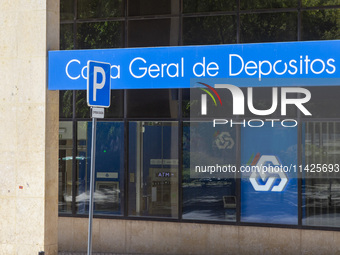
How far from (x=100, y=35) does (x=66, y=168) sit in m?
2.88

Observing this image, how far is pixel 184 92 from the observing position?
1155 cm

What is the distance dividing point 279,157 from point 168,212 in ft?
8.02

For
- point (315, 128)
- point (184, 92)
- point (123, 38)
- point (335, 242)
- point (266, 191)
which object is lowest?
point (335, 242)

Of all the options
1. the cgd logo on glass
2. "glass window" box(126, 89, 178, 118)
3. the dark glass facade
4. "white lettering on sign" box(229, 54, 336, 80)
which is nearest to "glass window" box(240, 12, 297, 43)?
the dark glass facade

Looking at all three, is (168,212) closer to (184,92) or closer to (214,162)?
(214,162)

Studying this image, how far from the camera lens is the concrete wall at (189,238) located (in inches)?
428

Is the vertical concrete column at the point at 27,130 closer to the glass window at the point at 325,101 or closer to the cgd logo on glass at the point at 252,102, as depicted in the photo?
the cgd logo on glass at the point at 252,102

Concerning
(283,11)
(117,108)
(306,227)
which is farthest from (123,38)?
(306,227)

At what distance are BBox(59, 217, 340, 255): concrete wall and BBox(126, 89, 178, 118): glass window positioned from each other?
217 cm

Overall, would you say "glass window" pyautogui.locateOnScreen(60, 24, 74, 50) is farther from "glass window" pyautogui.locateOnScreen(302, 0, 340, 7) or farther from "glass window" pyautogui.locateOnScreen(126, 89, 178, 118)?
"glass window" pyautogui.locateOnScreen(302, 0, 340, 7)

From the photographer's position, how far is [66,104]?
12.4 metres

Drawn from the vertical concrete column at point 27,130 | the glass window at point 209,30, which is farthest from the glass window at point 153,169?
the vertical concrete column at point 27,130

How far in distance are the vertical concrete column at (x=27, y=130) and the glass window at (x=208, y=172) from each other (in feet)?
9.51

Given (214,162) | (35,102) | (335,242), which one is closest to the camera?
(35,102)
